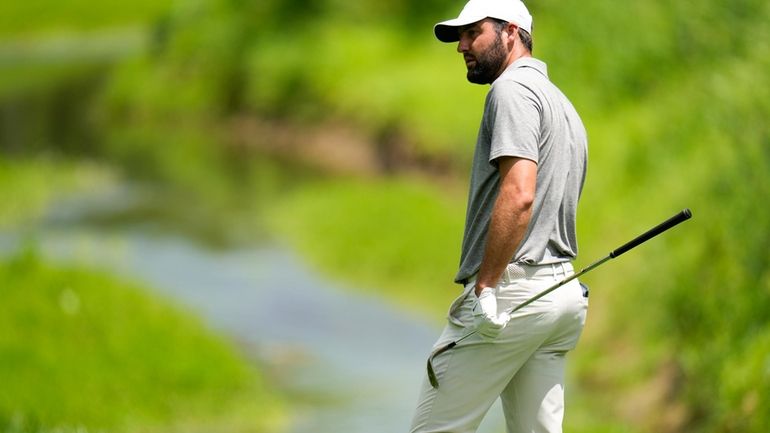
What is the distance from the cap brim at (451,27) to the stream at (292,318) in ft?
15.9

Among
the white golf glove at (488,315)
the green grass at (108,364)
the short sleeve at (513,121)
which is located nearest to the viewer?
the short sleeve at (513,121)

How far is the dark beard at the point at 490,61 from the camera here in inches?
211

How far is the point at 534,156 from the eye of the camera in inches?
200

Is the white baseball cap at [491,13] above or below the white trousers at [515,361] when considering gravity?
above

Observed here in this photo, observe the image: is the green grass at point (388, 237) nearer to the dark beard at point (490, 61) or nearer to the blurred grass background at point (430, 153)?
the blurred grass background at point (430, 153)

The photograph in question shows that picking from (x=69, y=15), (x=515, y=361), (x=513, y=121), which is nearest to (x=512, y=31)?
(x=513, y=121)

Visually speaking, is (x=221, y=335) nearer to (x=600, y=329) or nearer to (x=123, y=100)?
(x=600, y=329)

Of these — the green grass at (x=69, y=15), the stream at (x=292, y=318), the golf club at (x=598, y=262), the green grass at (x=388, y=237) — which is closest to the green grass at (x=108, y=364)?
the stream at (x=292, y=318)

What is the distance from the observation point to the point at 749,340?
8336 mm

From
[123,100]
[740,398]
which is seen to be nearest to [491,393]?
[740,398]

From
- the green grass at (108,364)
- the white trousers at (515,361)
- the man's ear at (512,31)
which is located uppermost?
the green grass at (108,364)

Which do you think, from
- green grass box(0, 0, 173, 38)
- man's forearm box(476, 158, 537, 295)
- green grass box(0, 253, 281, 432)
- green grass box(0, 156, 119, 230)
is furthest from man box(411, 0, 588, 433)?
green grass box(0, 0, 173, 38)

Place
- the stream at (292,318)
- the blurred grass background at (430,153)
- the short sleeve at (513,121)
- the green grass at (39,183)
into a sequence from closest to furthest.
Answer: the short sleeve at (513,121) → the blurred grass background at (430,153) → the stream at (292,318) → the green grass at (39,183)

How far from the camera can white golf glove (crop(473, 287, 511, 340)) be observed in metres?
5.21
